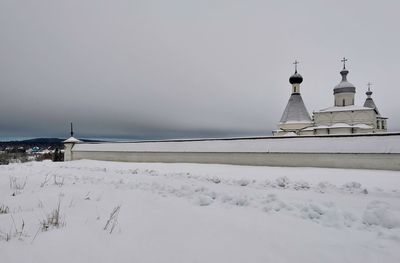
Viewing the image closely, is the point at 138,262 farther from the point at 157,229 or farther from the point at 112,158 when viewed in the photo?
the point at 112,158

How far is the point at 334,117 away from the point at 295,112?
5778mm

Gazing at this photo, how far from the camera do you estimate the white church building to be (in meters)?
32.2

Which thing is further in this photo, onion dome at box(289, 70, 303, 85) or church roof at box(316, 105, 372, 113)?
onion dome at box(289, 70, 303, 85)

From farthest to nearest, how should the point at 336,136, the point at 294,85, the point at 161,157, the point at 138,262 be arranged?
1. the point at 294,85
2. the point at 161,157
3. the point at 336,136
4. the point at 138,262

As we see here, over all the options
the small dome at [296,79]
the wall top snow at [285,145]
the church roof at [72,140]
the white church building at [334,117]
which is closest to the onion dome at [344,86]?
the white church building at [334,117]

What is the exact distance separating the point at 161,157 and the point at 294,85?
26.2 meters

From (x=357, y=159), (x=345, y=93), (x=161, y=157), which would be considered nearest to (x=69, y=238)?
(x=357, y=159)

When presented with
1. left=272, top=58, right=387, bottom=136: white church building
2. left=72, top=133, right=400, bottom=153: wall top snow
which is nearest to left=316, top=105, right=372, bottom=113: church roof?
left=272, top=58, right=387, bottom=136: white church building

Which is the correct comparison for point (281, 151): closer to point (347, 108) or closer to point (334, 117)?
point (334, 117)

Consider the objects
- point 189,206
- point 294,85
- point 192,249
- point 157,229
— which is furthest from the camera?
point 294,85

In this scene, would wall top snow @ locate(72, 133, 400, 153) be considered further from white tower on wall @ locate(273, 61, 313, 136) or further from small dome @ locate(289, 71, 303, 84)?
small dome @ locate(289, 71, 303, 84)

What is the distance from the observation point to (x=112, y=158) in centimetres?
2103

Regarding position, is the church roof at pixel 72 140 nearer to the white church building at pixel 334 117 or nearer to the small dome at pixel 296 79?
the white church building at pixel 334 117

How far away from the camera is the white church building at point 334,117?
32.2m
